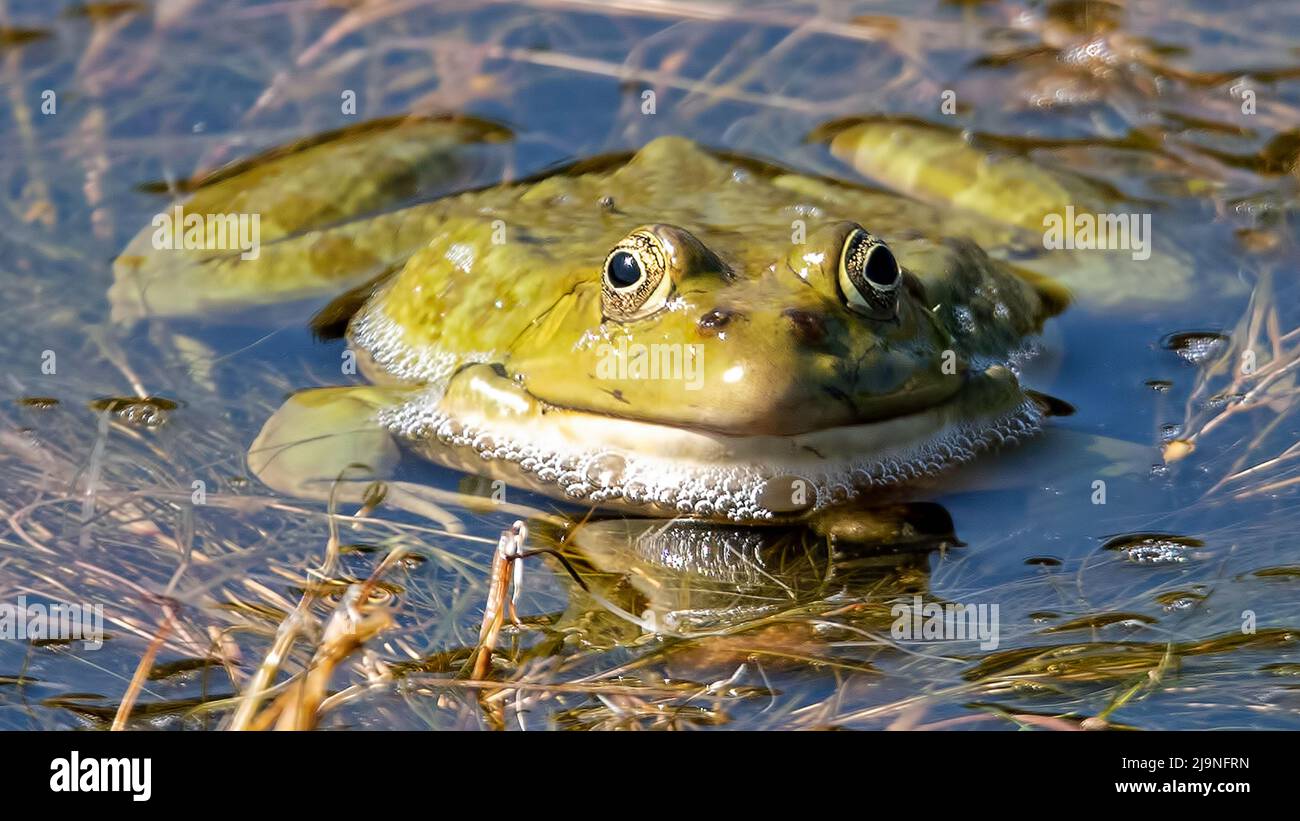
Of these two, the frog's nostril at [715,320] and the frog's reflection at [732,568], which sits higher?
the frog's nostril at [715,320]

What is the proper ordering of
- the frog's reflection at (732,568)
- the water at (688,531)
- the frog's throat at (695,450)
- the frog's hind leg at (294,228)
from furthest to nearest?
the frog's hind leg at (294,228) < the frog's throat at (695,450) < the frog's reflection at (732,568) < the water at (688,531)

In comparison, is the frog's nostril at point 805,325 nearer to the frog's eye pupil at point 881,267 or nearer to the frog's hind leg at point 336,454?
the frog's eye pupil at point 881,267

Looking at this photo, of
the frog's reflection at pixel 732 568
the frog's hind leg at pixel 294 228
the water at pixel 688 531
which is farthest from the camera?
the frog's hind leg at pixel 294 228

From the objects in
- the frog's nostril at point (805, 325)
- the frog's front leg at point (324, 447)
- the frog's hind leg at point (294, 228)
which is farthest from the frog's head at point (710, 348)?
the frog's hind leg at point (294, 228)

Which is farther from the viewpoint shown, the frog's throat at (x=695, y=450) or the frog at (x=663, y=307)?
the frog's throat at (x=695, y=450)

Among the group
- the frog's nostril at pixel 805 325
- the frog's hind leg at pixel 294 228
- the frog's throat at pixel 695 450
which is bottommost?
the frog's throat at pixel 695 450

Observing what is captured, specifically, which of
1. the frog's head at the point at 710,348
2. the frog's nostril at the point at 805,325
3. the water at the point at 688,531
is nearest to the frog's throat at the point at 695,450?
the frog's head at the point at 710,348

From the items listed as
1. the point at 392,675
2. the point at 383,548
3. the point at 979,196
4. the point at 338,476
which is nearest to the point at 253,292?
the point at 338,476

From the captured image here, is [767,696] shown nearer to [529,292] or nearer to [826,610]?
[826,610]

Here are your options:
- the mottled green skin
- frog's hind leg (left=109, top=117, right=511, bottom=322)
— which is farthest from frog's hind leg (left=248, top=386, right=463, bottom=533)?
frog's hind leg (left=109, top=117, right=511, bottom=322)
